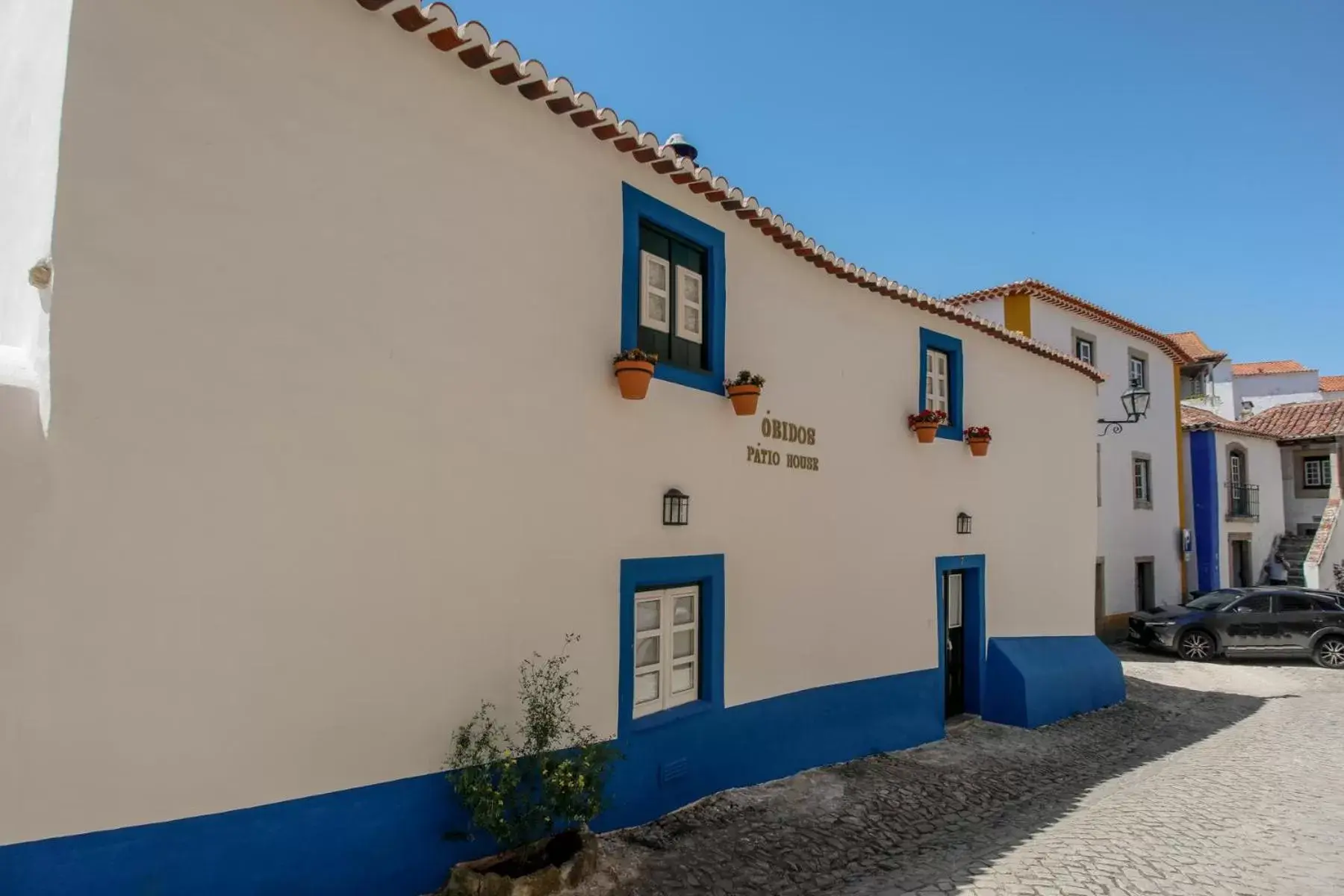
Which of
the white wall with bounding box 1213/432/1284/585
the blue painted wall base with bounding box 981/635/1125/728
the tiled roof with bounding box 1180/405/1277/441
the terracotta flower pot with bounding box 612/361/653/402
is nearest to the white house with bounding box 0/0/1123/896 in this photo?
the terracotta flower pot with bounding box 612/361/653/402

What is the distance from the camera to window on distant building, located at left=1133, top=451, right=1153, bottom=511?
798 inches

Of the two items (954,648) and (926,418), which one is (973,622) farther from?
(926,418)

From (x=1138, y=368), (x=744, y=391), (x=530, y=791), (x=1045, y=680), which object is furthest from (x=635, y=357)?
(x=1138, y=368)

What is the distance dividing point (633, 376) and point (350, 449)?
2170 millimetres

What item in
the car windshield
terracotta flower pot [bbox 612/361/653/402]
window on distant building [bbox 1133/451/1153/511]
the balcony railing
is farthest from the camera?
the balcony railing

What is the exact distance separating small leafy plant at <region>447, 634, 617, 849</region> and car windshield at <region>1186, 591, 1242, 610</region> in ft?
54.8

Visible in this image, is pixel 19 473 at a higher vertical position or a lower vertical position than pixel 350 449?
lower

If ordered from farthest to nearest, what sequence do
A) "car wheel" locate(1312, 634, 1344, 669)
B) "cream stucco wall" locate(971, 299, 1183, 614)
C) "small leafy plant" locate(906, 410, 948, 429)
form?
"cream stucco wall" locate(971, 299, 1183, 614) < "car wheel" locate(1312, 634, 1344, 669) < "small leafy plant" locate(906, 410, 948, 429)

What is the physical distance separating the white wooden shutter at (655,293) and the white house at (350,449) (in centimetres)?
3

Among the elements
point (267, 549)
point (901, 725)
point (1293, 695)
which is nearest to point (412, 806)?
point (267, 549)

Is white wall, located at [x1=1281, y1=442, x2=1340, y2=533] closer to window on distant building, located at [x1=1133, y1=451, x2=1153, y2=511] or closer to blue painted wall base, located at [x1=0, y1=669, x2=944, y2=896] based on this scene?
window on distant building, located at [x1=1133, y1=451, x2=1153, y2=511]

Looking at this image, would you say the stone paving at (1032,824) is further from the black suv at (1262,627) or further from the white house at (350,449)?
the black suv at (1262,627)

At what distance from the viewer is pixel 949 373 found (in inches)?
412

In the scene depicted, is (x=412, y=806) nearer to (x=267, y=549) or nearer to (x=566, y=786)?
(x=566, y=786)
